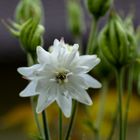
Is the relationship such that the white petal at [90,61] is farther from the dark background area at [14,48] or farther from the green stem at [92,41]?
the dark background area at [14,48]

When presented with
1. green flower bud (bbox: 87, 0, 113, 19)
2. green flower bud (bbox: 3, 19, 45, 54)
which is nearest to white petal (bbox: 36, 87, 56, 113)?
green flower bud (bbox: 3, 19, 45, 54)

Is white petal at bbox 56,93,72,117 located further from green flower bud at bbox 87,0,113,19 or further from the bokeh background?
the bokeh background

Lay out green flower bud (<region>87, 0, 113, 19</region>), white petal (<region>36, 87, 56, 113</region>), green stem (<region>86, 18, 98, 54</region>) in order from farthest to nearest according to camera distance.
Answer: green flower bud (<region>87, 0, 113, 19</region>) → green stem (<region>86, 18, 98, 54</region>) → white petal (<region>36, 87, 56, 113</region>)

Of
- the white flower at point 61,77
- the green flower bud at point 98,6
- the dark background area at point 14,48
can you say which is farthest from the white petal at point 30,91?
the dark background area at point 14,48

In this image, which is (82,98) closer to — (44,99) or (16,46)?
(44,99)

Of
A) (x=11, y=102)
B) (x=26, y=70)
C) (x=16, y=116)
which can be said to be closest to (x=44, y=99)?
(x=26, y=70)

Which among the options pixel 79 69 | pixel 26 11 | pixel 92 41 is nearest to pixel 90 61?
pixel 79 69

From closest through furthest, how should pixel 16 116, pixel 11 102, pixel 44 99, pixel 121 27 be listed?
pixel 44 99 < pixel 121 27 < pixel 16 116 < pixel 11 102
